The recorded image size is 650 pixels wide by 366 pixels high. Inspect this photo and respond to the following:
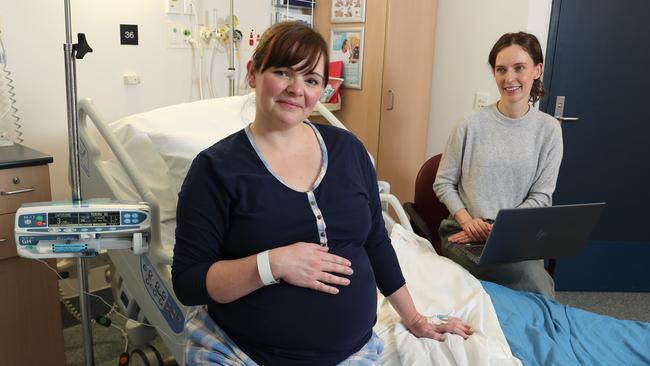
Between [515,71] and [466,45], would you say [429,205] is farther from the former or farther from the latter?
[466,45]

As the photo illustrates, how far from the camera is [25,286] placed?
201cm

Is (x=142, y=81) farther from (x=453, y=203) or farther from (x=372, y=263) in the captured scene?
(x=372, y=263)

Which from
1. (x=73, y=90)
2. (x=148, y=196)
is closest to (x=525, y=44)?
(x=148, y=196)

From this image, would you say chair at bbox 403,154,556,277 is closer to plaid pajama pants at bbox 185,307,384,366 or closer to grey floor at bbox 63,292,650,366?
grey floor at bbox 63,292,650,366

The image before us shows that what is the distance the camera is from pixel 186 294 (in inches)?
42.9

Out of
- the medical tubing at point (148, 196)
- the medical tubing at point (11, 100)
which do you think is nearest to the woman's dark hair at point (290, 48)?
the medical tubing at point (148, 196)

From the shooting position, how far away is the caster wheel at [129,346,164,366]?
71.5 inches

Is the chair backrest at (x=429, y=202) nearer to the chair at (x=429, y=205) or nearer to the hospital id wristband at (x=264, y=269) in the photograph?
the chair at (x=429, y=205)

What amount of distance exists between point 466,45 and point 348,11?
2.43 ft

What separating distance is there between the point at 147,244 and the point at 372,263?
2.03 feet

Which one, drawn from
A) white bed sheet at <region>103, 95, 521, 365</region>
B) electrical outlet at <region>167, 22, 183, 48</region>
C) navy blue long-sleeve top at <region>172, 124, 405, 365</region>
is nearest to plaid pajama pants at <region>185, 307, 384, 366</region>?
navy blue long-sleeve top at <region>172, 124, 405, 365</region>

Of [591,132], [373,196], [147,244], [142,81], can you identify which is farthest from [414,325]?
[591,132]

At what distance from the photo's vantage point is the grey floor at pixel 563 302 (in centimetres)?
236

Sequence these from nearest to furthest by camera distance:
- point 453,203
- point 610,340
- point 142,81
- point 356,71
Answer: point 610,340 < point 453,203 < point 142,81 < point 356,71
